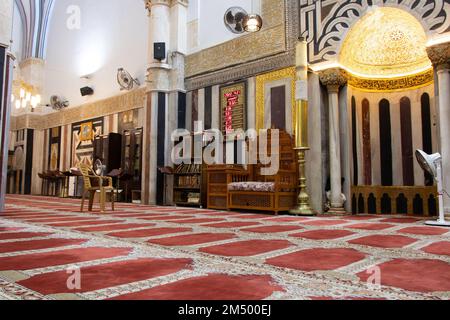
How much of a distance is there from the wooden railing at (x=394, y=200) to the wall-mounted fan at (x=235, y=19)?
13.3ft

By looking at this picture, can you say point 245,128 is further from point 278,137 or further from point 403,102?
point 403,102

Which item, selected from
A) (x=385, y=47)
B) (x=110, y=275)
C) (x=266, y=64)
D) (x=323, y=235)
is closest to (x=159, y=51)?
(x=266, y=64)

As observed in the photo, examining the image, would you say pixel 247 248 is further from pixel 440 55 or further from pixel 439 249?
pixel 440 55

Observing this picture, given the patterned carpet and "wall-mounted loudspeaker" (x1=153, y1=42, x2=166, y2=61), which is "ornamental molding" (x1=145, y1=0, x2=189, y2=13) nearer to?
"wall-mounted loudspeaker" (x1=153, y1=42, x2=166, y2=61)

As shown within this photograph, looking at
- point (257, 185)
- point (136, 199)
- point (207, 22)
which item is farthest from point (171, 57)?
point (257, 185)

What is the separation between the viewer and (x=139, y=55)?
33.2ft

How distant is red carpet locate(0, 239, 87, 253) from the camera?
225cm

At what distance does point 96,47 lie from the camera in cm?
1166

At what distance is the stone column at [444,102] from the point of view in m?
4.81

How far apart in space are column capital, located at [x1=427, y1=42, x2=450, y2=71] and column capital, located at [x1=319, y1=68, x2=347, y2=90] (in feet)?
4.60

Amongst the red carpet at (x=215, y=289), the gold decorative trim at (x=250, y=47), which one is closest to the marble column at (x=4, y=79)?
the gold decorative trim at (x=250, y=47)

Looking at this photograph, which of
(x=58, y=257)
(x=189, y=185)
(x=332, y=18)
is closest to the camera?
(x=58, y=257)

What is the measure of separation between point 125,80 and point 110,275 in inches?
371
